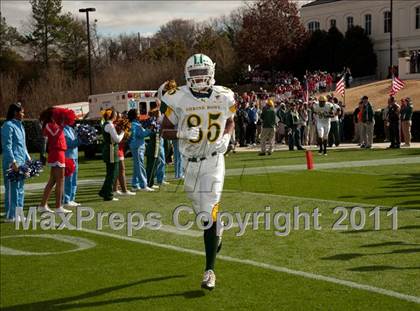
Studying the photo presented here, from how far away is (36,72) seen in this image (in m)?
64.4

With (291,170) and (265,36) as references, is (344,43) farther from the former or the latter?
(291,170)

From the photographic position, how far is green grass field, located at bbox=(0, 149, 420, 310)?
20.3ft

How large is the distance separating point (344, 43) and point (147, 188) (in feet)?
143

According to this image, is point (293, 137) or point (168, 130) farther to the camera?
point (293, 137)

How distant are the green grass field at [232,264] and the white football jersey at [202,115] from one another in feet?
4.31

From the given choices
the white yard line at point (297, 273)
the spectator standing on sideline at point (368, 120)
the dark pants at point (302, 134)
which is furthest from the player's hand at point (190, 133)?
the dark pants at point (302, 134)

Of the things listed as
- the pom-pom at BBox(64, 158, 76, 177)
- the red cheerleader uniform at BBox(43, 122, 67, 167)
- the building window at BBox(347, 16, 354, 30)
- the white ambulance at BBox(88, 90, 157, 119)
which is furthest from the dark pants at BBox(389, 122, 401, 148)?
the building window at BBox(347, 16, 354, 30)

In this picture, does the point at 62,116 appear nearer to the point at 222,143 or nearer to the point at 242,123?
the point at 222,143

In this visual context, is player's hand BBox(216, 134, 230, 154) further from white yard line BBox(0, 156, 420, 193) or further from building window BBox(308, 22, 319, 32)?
building window BBox(308, 22, 319, 32)

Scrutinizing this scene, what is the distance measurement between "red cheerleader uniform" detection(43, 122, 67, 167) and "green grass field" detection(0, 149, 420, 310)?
3.92 feet

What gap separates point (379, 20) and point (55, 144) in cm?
5122

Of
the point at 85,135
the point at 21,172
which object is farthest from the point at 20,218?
the point at 85,135

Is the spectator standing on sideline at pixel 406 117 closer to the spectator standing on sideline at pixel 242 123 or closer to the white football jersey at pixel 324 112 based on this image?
the white football jersey at pixel 324 112

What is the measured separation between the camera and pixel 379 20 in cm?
5828
